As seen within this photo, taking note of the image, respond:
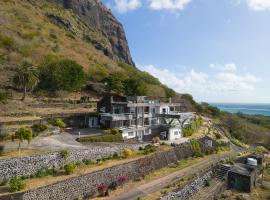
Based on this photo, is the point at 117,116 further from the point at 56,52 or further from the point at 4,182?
the point at 56,52

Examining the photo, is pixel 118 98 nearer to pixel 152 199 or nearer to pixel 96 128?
pixel 96 128

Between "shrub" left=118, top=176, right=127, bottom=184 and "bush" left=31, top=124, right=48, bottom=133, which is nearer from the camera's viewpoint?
"shrub" left=118, top=176, right=127, bottom=184

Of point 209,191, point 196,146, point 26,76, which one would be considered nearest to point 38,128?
point 26,76

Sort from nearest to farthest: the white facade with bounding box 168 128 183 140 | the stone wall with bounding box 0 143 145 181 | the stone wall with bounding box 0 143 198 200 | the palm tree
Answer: the stone wall with bounding box 0 143 198 200 < the stone wall with bounding box 0 143 145 181 < the white facade with bounding box 168 128 183 140 < the palm tree

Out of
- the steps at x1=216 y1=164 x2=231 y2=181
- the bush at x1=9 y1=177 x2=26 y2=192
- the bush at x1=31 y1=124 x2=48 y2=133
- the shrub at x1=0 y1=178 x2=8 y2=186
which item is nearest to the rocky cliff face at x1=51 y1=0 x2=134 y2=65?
the bush at x1=31 y1=124 x2=48 y2=133

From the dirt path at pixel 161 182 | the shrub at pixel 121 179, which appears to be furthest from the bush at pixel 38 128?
the dirt path at pixel 161 182

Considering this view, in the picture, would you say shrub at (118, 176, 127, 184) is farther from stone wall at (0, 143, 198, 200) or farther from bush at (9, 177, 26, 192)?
bush at (9, 177, 26, 192)
